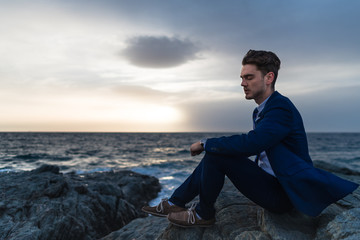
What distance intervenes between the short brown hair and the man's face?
55mm

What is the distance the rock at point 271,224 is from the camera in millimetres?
2738

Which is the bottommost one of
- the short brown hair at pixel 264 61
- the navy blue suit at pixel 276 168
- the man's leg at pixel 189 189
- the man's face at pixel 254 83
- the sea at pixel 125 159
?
the sea at pixel 125 159

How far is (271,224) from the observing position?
314 cm

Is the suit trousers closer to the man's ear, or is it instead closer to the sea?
the man's ear

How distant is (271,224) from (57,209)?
5.42 m

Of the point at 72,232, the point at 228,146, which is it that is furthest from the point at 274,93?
the point at 72,232

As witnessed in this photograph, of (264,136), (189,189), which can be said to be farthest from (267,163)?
(189,189)

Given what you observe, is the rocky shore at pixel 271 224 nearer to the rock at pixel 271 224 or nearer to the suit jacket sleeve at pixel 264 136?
the rock at pixel 271 224

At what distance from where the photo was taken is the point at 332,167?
40.9ft

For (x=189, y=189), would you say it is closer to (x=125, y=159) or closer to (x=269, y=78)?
(x=269, y=78)

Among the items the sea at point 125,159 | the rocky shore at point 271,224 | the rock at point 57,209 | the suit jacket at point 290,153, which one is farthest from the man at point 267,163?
the sea at point 125,159

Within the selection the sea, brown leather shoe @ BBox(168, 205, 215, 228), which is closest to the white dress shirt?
brown leather shoe @ BBox(168, 205, 215, 228)

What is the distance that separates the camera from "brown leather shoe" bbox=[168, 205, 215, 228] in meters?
3.56

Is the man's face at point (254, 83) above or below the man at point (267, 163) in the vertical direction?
above
